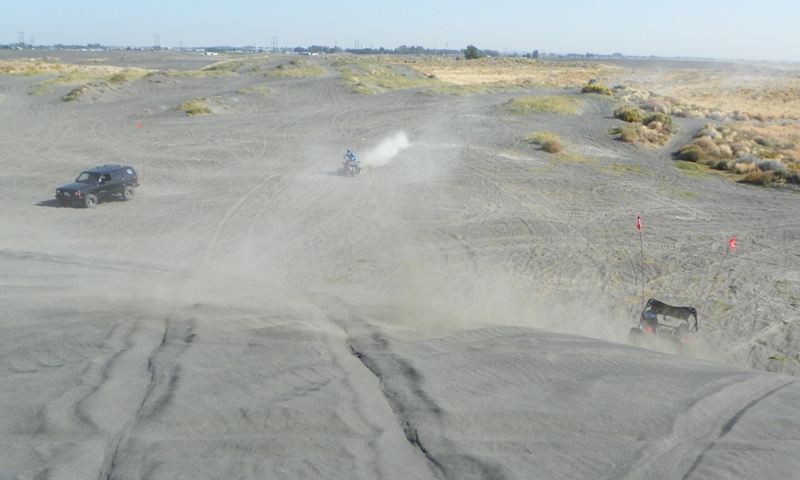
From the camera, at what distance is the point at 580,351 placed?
12.2 metres

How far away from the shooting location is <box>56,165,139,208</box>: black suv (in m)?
26.2

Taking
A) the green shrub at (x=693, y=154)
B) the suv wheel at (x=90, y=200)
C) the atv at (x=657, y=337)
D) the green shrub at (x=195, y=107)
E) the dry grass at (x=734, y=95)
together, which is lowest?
the atv at (x=657, y=337)

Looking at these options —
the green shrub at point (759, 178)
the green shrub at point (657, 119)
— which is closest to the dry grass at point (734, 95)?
the green shrub at point (657, 119)

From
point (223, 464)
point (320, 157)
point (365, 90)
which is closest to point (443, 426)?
point (223, 464)

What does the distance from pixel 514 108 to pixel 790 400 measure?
4769 centimetres

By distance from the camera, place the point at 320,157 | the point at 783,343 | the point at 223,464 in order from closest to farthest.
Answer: the point at 223,464 < the point at 783,343 < the point at 320,157

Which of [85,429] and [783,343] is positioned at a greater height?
[85,429]

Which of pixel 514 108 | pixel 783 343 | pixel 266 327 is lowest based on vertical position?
pixel 783 343

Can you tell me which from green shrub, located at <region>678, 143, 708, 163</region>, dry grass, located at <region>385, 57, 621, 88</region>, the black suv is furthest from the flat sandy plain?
dry grass, located at <region>385, 57, 621, 88</region>

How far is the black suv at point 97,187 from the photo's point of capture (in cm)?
2623

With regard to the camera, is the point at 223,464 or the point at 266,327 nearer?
the point at 223,464

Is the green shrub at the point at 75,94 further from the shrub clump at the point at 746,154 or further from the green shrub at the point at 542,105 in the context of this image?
the shrub clump at the point at 746,154

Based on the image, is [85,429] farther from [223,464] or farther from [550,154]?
[550,154]

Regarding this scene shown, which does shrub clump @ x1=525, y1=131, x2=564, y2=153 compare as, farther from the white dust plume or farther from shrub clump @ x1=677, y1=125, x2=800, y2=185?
the white dust plume
